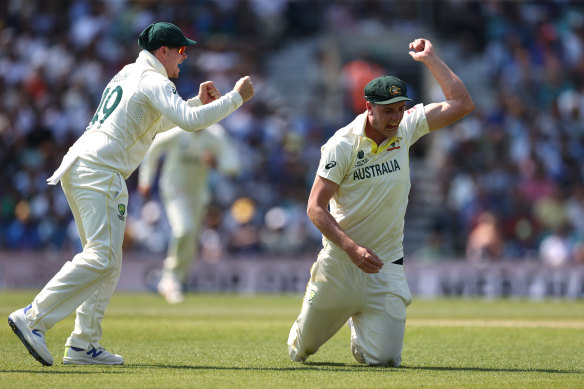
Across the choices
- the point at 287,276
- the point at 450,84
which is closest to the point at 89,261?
the point at 450,84

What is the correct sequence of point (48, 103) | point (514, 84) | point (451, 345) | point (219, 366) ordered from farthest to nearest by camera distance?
point (514, 84) → point (48, 103) → point (451, 345) → point (219, 366)

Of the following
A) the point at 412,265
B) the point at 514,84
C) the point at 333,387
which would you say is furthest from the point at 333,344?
the point at 514,84

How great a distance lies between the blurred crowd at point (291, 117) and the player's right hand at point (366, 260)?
41.0 ft

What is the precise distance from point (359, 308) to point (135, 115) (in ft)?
7.68

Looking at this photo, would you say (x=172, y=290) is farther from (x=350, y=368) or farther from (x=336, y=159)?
(x=336, y=159)

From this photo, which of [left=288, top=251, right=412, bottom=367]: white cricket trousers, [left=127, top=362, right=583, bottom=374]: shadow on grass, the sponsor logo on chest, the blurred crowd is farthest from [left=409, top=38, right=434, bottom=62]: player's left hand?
the blurred crowd

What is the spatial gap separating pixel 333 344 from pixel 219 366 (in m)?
2.31

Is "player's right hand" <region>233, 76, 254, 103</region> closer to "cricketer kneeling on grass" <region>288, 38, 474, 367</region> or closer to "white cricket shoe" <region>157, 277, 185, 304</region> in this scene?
"cricketer kneeling on grass" <region>288, 38, 474, 367</region>

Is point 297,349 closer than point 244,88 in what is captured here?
No

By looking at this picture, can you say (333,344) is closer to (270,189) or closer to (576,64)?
(270,189)

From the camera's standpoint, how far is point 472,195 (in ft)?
70.4

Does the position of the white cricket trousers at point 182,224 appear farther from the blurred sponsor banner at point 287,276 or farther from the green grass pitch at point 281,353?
the blurred sponsor banner at point 287,276

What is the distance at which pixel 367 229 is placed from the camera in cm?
779

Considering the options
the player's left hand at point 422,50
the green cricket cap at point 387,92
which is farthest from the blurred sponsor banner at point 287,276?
the green cricket cap at point 387,92
